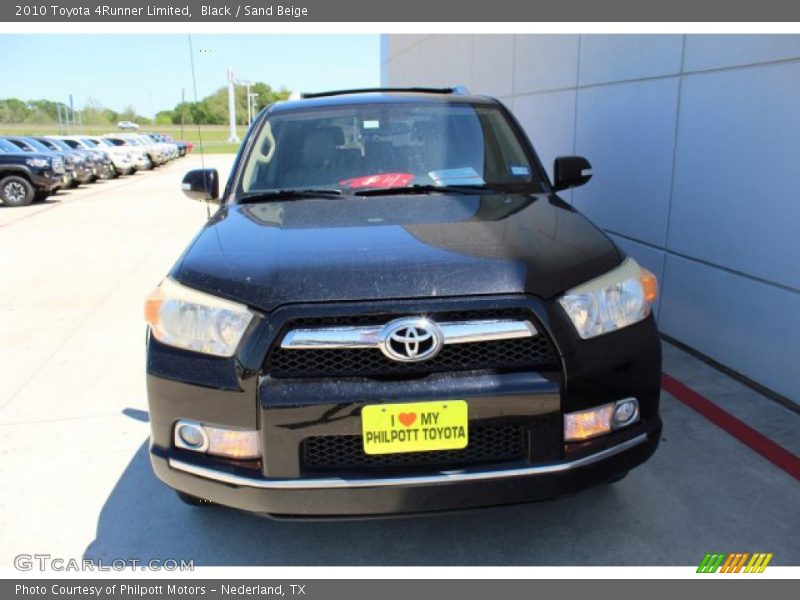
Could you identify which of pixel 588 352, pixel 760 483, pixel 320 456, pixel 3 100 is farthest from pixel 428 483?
pixel 3 100

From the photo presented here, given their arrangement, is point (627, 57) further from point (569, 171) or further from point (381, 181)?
point (381, 181)

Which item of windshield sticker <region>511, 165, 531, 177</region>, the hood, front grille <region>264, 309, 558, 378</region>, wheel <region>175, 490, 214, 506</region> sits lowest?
wheel <region>175, 490, 214, 506</region>

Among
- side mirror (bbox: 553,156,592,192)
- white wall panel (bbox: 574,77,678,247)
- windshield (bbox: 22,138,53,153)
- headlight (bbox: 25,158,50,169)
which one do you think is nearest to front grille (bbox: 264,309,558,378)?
side mirror (bbox: 553,156,592,192)

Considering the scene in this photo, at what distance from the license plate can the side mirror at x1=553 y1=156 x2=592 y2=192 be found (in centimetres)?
211

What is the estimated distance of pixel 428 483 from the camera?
2238mm

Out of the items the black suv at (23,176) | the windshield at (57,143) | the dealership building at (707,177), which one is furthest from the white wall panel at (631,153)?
the windshield at (57,143)

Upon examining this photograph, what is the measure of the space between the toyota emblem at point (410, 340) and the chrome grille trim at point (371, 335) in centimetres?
2

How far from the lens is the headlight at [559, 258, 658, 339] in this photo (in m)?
2.36

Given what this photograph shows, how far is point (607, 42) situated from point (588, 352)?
15.8 ft

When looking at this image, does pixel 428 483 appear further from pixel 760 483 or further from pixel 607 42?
pixel 607 42

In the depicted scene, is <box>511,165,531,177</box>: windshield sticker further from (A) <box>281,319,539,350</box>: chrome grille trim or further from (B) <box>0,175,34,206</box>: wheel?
(B) <box>0,175,34,206</box>: wheel

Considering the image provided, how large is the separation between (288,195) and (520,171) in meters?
1.25

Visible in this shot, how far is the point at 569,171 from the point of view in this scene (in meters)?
3.93

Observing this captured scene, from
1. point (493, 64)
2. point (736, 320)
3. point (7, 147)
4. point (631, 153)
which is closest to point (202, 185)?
point (736, 320)
